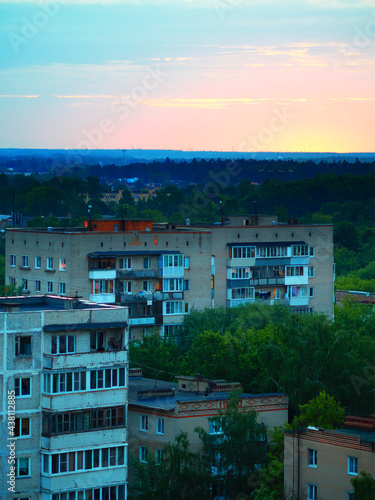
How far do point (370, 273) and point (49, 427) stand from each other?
207 ft

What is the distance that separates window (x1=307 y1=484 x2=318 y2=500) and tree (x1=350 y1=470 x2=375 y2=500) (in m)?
1.62

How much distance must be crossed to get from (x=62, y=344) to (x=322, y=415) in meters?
6.70

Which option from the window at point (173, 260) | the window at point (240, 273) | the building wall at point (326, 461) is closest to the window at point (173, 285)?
the window at point (173, 260)

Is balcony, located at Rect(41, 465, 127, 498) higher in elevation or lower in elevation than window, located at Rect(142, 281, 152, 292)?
lower

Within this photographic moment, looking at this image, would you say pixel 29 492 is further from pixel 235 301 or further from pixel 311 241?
pixel 311 241

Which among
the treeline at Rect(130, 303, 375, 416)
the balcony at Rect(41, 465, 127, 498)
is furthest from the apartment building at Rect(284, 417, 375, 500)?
the treeline at Rect(130, 303, 375, 416)

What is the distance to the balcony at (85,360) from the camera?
2558cm

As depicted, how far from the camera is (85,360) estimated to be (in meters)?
26.0

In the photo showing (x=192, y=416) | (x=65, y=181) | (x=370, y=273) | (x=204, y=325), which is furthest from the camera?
(x=65, y=181)

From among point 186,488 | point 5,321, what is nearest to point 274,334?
point 186,488

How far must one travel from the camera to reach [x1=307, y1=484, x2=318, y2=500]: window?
2514cm

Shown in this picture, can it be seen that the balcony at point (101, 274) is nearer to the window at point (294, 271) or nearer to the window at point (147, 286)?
the window at point (147, 286)

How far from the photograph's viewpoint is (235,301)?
50.4 m

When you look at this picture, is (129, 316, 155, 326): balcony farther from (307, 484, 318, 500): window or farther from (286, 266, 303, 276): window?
(307, 484, 318, 500): window
